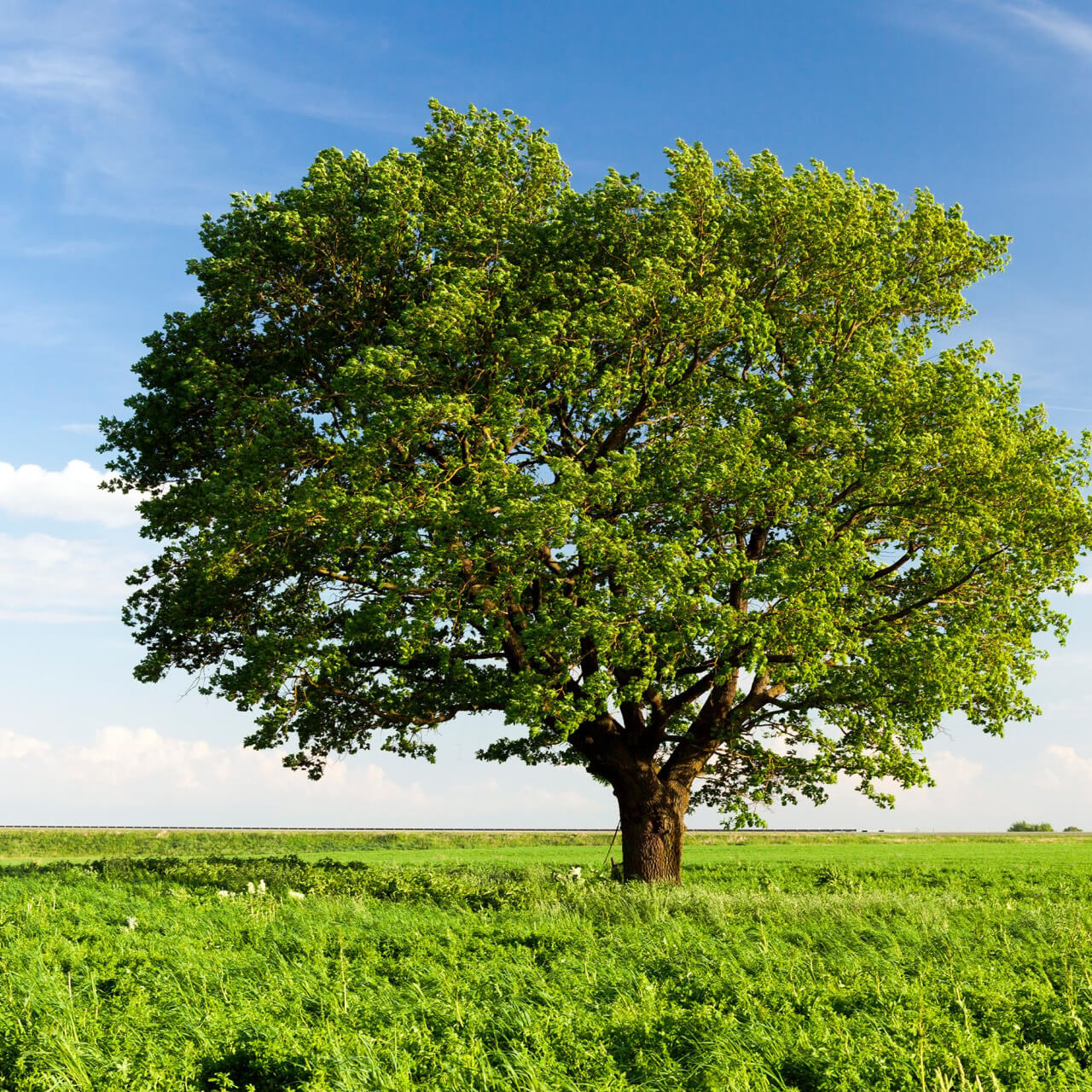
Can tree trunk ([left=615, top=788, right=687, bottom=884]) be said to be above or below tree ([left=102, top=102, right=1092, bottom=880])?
below

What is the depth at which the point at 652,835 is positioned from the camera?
23328mm

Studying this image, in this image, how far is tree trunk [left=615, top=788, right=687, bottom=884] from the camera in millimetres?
23219

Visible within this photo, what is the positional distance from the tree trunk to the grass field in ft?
7.32

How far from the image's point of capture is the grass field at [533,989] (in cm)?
842

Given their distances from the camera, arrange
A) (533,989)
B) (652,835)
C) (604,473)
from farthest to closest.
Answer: (652,835) → (604,473) → (533,989)

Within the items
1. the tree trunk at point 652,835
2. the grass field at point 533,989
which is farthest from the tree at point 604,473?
the grass field at point 533,989

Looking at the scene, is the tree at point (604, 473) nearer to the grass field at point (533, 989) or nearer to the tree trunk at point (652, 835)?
the tree trunk at point (652, 835)

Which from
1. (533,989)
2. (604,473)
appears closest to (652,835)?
(604,473)

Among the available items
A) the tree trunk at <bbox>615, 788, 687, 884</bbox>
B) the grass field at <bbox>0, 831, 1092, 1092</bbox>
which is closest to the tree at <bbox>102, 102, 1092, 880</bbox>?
the tree trunk at <bbox>615, 788, 687, 884</bbox>

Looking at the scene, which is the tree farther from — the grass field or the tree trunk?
the grass field

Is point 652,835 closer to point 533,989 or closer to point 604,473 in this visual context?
point 604,473

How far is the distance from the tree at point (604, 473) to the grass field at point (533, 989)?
447 cm

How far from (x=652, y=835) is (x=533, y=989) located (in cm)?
1283

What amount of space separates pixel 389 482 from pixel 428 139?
29.7 feet
